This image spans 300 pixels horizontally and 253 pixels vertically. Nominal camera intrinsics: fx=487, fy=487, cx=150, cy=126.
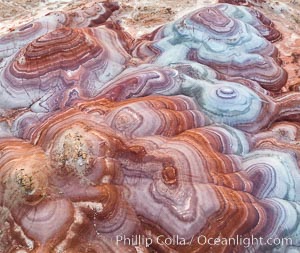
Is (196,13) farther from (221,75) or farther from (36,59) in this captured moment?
(36,59)

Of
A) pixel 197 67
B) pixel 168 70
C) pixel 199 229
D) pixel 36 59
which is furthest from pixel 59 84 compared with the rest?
pixel 199 229

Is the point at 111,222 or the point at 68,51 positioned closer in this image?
the point at 111,222

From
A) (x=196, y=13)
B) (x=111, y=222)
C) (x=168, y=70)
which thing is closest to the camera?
(x=111, y=222)

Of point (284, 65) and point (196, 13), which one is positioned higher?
point (196, 13)

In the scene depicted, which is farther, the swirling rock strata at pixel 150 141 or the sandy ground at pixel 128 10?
the sandy ground at pixel 128 10

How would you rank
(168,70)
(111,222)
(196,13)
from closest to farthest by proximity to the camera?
(111,222) < (168,70) < (196,13)

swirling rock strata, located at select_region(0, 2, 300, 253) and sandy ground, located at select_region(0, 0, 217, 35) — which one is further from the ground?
swirling rock strata, located at select_region(0, 2, 300, 253)

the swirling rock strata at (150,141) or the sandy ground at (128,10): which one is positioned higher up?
the swirling rock strata at (150,141)

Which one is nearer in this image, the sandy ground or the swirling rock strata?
the swirling rock strata

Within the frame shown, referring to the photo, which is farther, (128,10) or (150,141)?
(128,10)

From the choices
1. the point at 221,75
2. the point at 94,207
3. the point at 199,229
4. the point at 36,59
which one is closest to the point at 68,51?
the point at 36,59

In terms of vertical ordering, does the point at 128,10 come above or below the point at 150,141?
below
